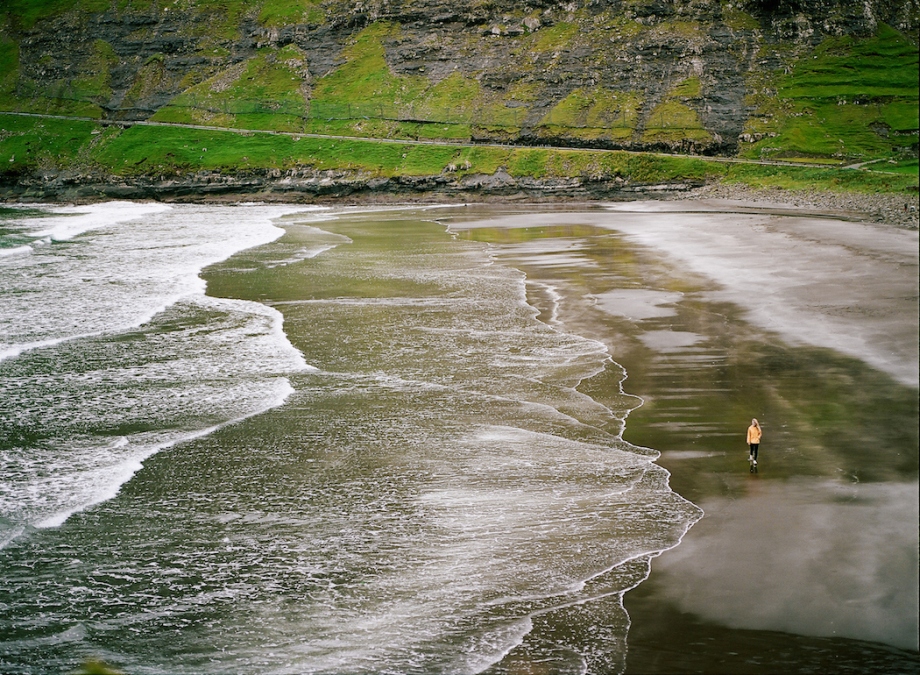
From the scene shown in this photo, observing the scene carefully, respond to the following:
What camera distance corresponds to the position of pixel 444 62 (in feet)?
414

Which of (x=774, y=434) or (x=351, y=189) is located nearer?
(x=774, y=434)

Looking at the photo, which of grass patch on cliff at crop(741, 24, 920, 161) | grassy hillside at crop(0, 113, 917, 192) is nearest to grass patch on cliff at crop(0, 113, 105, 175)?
grassy hillside at crop(0, 113, 917, 192)

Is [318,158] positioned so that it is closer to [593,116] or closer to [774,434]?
[593,116]

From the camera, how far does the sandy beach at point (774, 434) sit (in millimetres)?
12789

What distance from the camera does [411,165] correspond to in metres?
105

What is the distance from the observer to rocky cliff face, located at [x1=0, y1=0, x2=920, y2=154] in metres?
109

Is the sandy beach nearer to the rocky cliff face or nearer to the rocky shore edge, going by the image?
the rocky shore edge

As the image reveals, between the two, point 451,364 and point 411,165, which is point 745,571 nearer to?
point 451,364

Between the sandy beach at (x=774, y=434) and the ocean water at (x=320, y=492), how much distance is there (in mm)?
915

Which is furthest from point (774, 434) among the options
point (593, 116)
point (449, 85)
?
point (449, 85)

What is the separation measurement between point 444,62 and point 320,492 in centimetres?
11503

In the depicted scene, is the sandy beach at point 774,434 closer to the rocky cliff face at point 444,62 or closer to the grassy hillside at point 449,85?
the grassy hillside at point 449,85

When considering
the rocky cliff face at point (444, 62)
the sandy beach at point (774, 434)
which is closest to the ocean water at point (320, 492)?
the sandy beach at point (774, 434)

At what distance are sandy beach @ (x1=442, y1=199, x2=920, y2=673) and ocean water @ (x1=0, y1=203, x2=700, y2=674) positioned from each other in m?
0.92
